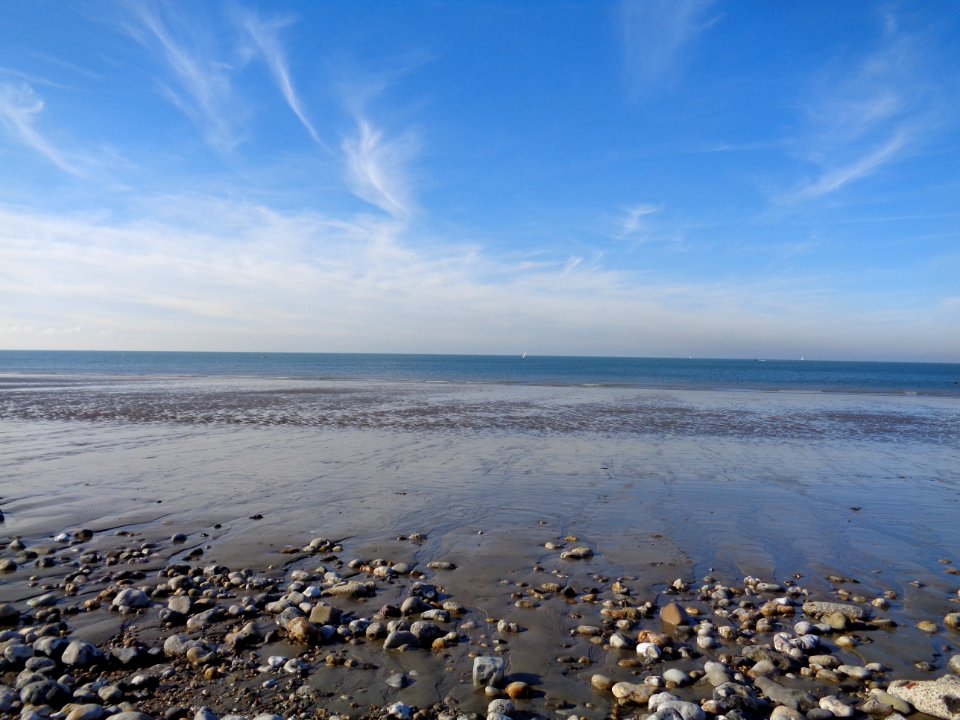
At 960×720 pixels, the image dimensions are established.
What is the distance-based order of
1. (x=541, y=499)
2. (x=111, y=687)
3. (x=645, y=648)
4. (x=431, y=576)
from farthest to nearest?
(x=541, y=499) → (x=431, y=576) → (x=645, y=648) → (x=111, y=687)

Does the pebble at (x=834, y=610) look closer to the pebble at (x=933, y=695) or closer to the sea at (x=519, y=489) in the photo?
the sea at (x=519, y=489)

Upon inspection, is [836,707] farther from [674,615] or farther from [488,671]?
[488,671]

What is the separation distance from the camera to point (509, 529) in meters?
11.0

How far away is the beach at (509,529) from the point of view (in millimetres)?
6125

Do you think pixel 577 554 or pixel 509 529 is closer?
pixel 577 554

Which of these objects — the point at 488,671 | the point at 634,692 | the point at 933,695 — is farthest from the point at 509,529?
the point at 933,695

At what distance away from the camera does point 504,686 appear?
18.4 feet

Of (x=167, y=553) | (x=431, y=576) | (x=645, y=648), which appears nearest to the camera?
(x=645, y=648)

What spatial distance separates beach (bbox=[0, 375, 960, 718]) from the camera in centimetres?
612

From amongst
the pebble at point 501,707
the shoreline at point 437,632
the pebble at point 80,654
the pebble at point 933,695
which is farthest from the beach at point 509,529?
the pebble at point 80,654

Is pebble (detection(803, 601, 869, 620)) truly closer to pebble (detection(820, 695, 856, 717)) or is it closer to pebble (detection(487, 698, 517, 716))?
pebble (detection(820, 695, 856, 717))

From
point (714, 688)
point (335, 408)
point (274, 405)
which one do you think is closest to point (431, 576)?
point (714, 688)

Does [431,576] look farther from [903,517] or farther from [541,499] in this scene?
[903,517]

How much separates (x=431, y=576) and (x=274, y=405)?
2986 centimetres
